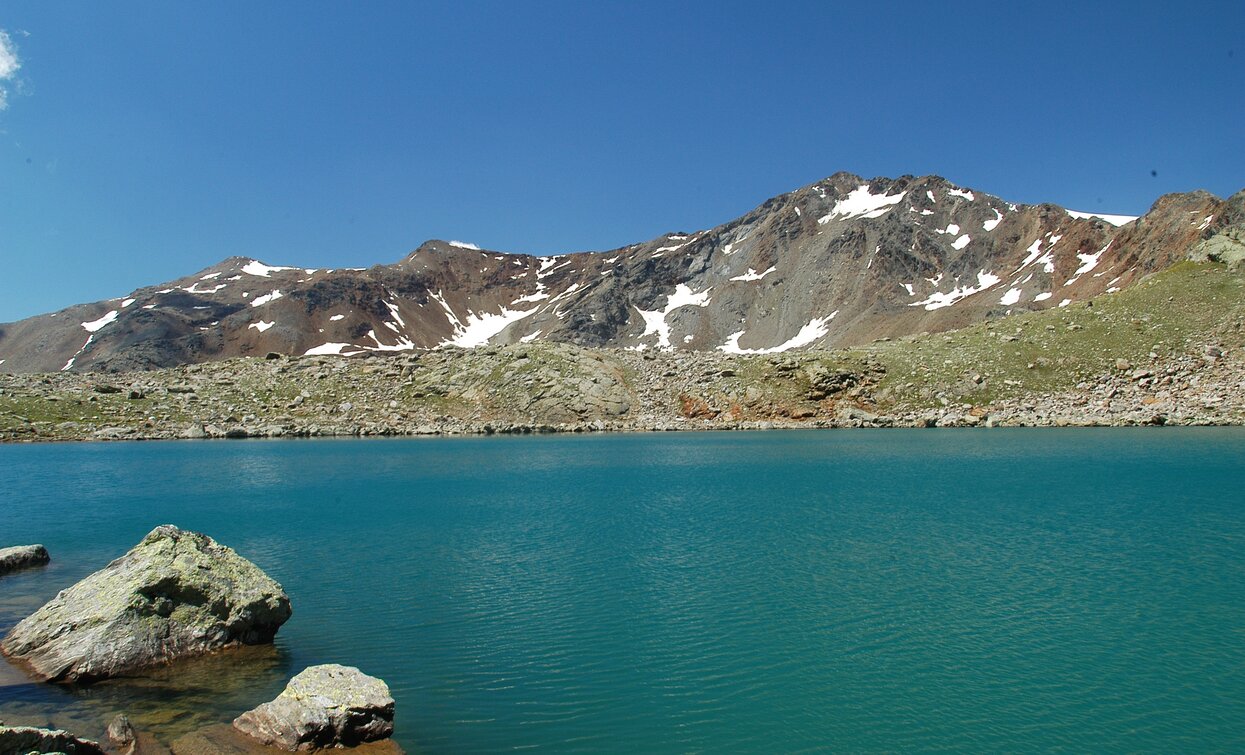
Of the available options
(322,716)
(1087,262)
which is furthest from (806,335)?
(322,716)

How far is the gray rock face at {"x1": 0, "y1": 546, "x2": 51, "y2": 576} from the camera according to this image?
2072 centimetres

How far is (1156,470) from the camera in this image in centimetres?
3616

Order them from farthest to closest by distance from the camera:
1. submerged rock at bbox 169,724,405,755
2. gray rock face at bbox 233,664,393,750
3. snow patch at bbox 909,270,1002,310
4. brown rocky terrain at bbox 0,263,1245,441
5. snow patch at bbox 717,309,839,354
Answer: snow patch at bbox 717,309,839,354 < snow patch at bbox 909,270,1002,310 < brown rocky terrain at bbox 0,263,1245,441 < gray rock face at bbox 233,664,393,750 < submerged rock at bbox 169,724,405,755

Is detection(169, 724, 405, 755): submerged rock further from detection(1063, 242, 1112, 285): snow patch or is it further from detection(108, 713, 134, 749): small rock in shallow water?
detection(1063, 242, 1112, 285): snow patch

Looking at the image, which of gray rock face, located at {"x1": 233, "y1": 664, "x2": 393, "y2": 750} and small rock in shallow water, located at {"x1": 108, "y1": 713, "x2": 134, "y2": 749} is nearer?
small rock in shallow water, located at {"x1": 108, "y1": 713, "x2": 134, "y2": 749}

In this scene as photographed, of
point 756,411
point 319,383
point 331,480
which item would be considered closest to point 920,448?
point 756,411

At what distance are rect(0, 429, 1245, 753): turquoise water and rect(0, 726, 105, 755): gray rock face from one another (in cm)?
218

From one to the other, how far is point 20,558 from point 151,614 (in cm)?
1117

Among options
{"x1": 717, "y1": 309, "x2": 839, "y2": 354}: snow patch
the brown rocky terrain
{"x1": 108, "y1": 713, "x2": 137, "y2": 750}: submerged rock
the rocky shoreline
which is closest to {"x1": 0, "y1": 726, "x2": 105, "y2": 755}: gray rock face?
{"x1": 108, "y1": 713, "x2": 137, "y2": 750}: submerged rock

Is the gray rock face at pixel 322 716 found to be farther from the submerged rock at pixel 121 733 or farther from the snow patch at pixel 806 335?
the snow patch at pixel 806 335

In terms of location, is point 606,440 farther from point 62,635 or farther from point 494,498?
point 62,635

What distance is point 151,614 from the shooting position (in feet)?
46.1

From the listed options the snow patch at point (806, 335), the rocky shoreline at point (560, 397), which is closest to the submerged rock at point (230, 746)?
the rocky shoreline at point (560, 397)

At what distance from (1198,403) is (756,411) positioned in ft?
134
